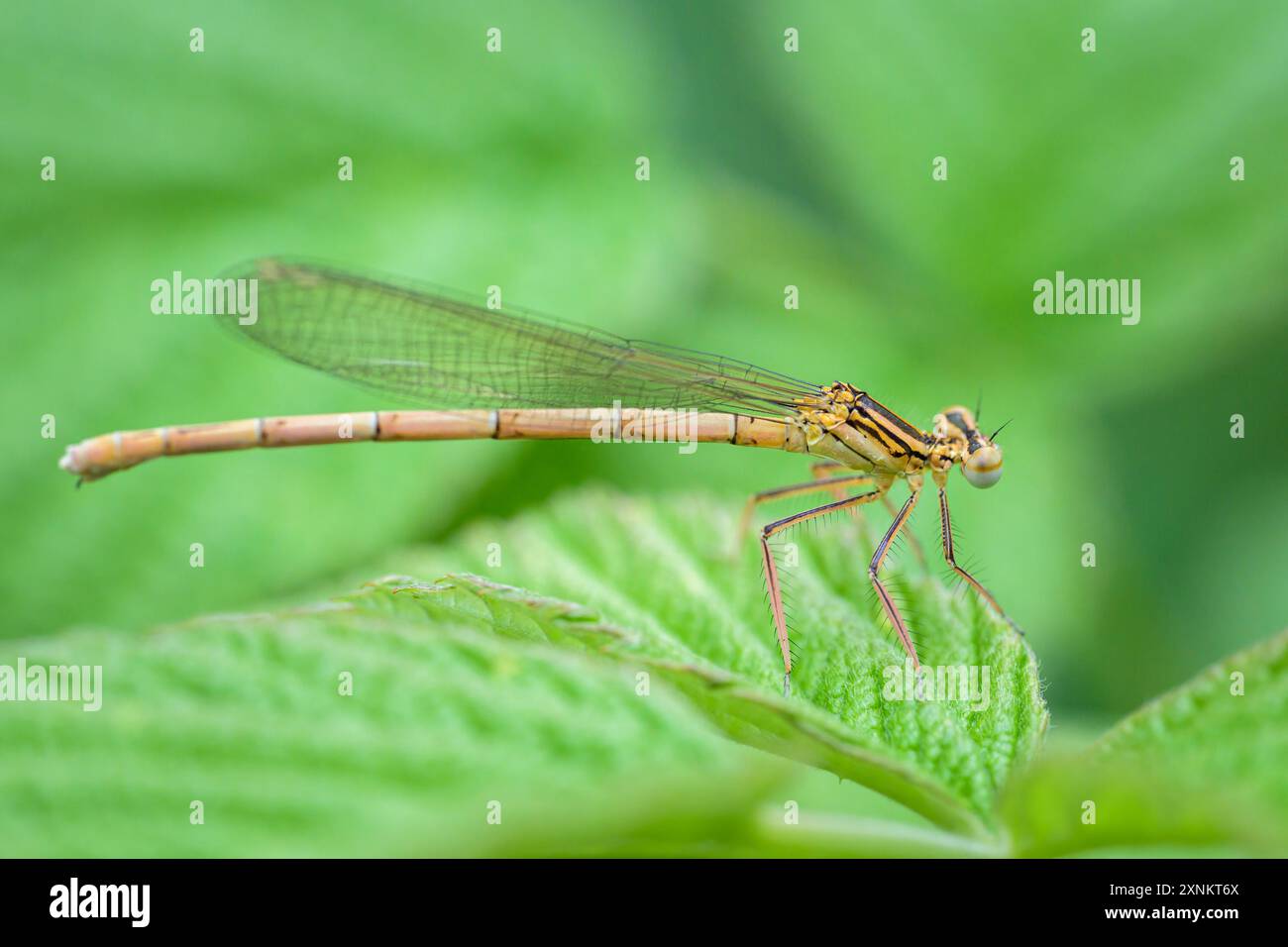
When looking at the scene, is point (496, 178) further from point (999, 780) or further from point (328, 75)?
point (999, 780)

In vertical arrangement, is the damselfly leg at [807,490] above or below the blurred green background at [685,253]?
below

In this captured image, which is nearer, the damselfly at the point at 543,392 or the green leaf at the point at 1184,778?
the green leaf at the point at 1184,778

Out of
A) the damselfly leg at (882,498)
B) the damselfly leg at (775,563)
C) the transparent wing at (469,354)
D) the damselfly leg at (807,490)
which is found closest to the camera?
the damselfly leg at (775,563)

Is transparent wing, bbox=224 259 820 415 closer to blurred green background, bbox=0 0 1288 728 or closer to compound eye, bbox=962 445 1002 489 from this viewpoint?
blurred green background, bbox=0 0 1288 728

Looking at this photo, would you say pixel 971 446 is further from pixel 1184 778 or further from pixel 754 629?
pixel 1184 778

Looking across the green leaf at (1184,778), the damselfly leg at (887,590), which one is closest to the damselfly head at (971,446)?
the damselfly leg at (887,590)

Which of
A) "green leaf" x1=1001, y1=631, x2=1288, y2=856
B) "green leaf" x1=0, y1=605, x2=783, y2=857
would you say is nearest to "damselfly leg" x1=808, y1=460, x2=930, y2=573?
"green leaf" x1=1001, y1=631, x2=1288, y2=856

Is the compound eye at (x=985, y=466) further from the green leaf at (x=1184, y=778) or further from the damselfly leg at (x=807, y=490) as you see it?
the green leaf at (x=1184, y=778)
